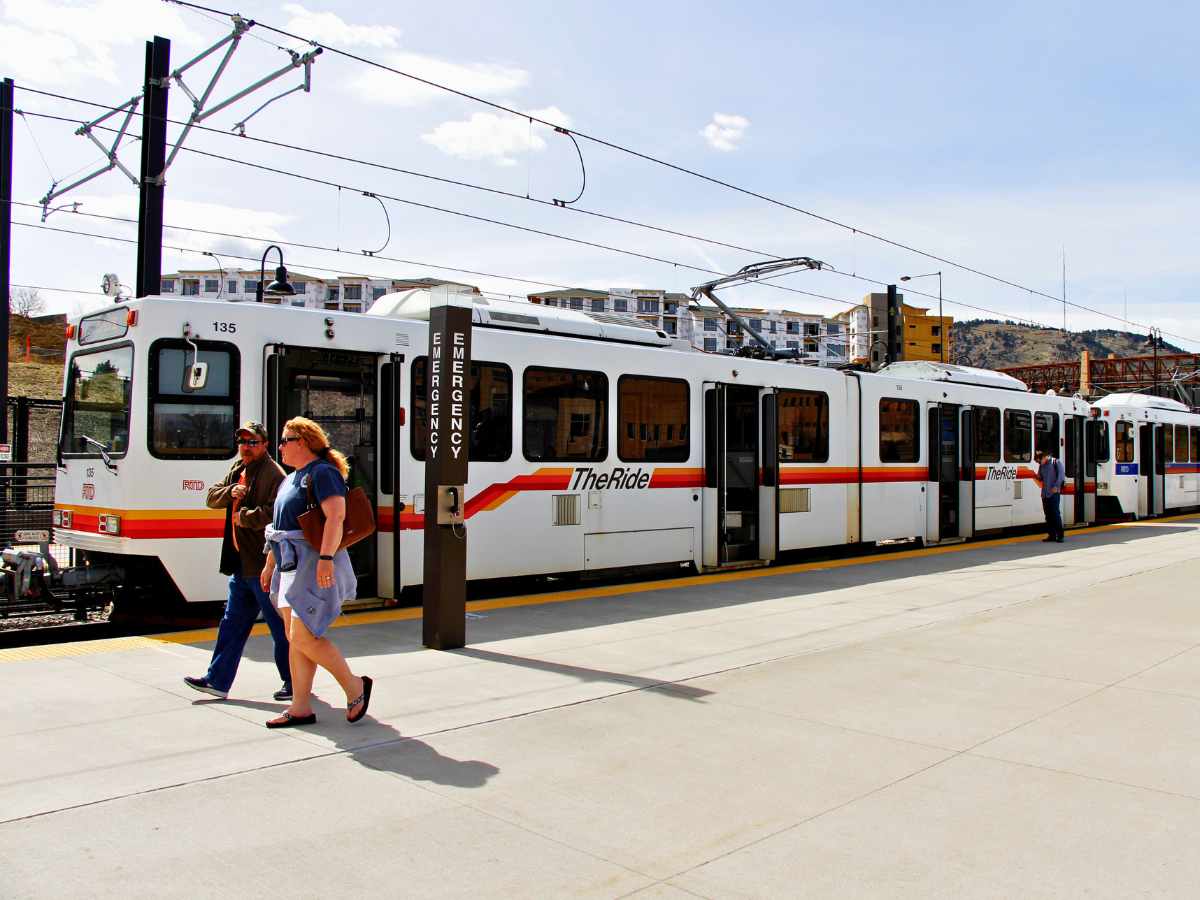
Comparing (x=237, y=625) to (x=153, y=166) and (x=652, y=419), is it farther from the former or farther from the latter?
(x=153, y=166)

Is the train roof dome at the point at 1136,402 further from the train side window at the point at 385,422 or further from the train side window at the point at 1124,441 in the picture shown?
the train side window at the point at 385,422

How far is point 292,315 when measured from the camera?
903 cm

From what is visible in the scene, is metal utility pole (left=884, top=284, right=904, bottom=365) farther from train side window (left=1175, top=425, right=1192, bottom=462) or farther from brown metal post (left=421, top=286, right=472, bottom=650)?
brown metal post (left=421, top=286, right=472, bottom=650)

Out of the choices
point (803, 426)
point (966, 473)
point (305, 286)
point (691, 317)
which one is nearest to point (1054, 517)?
point (966, 473)

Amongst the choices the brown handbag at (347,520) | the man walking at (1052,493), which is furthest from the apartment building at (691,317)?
A: the brown handbag at (347,520)

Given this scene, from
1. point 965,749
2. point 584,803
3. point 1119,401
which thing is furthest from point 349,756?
point 1119,401

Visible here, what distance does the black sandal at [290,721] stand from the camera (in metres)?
5.52

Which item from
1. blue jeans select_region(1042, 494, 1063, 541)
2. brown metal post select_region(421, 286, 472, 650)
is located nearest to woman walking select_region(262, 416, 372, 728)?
brown metal post select_region(421, 286, 472, 650)

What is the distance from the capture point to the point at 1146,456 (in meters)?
25.0

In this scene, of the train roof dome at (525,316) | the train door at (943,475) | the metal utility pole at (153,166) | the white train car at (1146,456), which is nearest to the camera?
the train roof dome at (525,316)

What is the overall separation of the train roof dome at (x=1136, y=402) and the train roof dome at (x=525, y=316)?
15770 mm

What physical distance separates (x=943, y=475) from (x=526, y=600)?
985cm

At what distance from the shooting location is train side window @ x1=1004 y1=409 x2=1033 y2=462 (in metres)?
19.1

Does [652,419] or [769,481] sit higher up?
[652,419]
